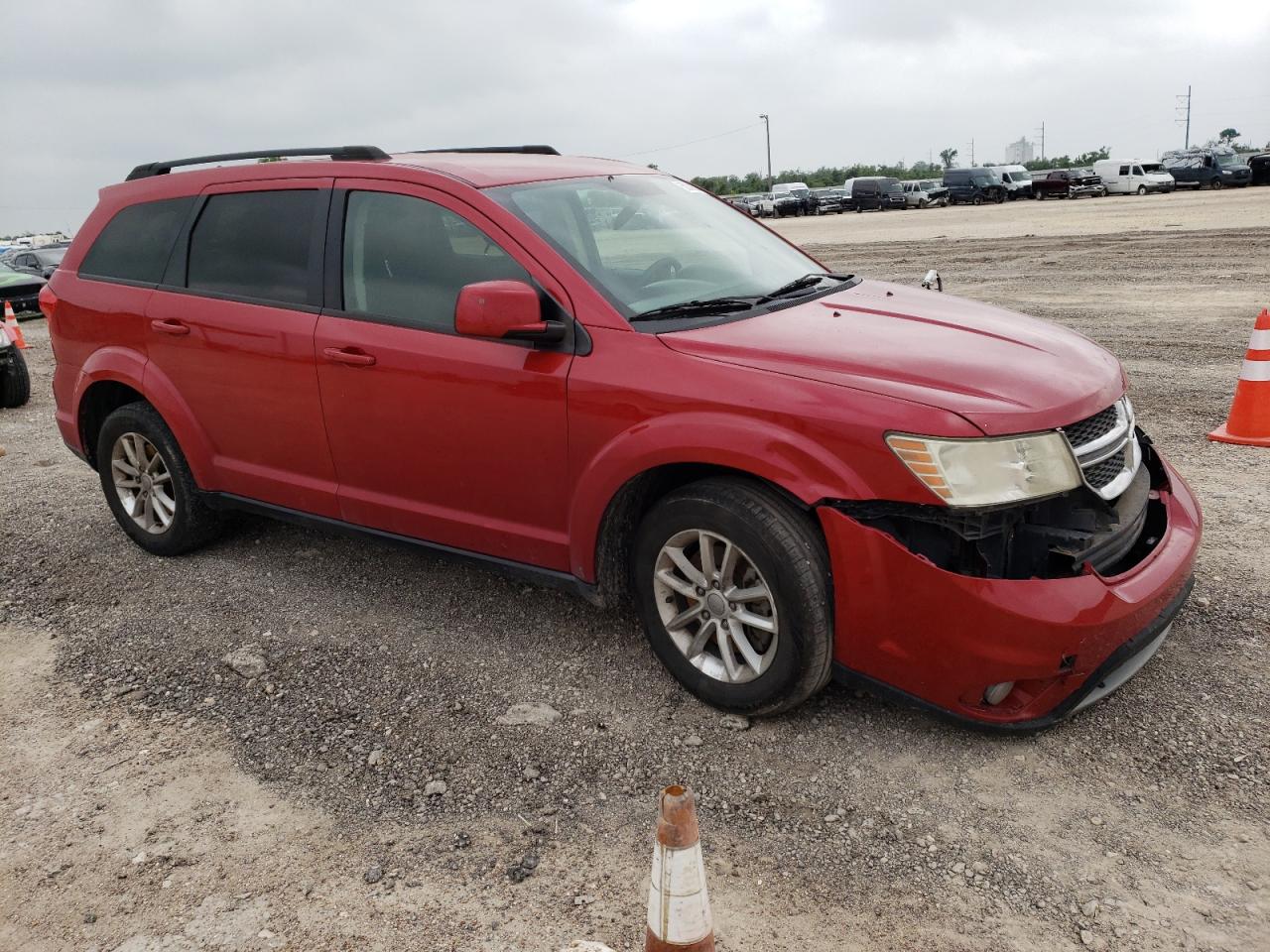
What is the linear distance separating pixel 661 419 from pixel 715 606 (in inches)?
24.9

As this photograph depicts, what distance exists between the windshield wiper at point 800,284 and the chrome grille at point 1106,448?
4.06 feet

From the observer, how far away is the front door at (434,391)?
363cm

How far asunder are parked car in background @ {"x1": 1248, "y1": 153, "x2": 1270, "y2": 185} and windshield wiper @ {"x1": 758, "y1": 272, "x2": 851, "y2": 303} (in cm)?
3984

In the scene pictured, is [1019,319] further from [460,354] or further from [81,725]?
[81,725]

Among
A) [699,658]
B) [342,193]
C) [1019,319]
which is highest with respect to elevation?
[342,193]

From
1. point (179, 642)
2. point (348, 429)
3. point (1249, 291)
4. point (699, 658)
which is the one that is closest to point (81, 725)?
point (179, 642)

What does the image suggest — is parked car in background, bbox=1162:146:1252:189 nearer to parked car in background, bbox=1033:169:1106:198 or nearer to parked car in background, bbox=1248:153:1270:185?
parked car in background, bbox=1248:153:1270:185

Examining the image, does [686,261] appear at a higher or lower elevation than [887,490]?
higher

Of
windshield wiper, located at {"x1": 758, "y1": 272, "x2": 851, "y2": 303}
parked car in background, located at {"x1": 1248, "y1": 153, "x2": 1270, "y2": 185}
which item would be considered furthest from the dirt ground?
parked car in background, located at {"x1": 1248, "y1": 153, "x2": 1270, "y2": 185}

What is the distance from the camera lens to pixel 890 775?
3.12 metres

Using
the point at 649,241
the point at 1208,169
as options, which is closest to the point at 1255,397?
the point at 649,241

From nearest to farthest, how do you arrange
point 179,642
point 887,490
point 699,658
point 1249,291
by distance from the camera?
point 887,490 < point 699,658 < point 179,642 < point 1249,291

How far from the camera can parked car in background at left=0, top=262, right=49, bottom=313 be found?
717 inches

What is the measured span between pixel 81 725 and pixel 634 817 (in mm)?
2079
